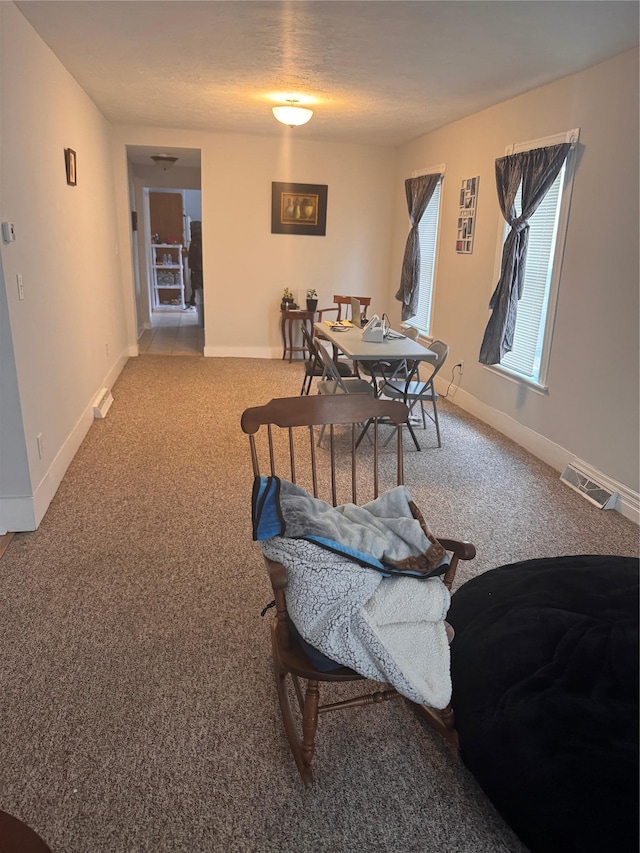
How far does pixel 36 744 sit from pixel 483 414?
4169mm

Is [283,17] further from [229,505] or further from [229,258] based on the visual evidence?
[229,258]

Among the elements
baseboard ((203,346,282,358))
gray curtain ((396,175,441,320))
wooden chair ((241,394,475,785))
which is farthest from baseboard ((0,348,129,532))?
gray curtain ((396,175,441,320))

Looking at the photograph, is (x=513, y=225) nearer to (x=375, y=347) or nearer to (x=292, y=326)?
(x=375, y=347)

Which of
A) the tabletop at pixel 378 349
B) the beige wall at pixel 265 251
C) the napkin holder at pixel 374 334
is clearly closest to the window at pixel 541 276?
the beige wall at pixel 265 251

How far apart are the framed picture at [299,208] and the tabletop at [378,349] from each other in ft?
8.51

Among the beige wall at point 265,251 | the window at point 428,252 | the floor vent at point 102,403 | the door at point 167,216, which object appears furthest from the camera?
the door at point 167,216

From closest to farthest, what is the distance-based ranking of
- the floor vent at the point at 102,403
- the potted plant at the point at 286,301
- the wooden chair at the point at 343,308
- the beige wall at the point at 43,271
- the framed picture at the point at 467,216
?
the beige wall at the point at 43,271 < the floor vent at the point at 102,403 < the framed picture at the point at 467,216 < the wooden chair at the point at 343,308 < the potted plant at the point at 286,301

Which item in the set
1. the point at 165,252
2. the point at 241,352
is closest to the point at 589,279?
the point at 241,352

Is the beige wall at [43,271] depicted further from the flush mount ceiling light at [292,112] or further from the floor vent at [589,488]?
the floor vent at [589,488]

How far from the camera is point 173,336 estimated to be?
8531 mm

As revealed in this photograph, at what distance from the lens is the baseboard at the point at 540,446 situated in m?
3.35

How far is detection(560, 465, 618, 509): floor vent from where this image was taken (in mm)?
3428

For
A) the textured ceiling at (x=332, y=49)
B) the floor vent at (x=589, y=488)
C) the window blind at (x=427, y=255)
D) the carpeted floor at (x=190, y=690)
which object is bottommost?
the carpeted floor at (x=190, y=690)

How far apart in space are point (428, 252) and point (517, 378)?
233 cm
